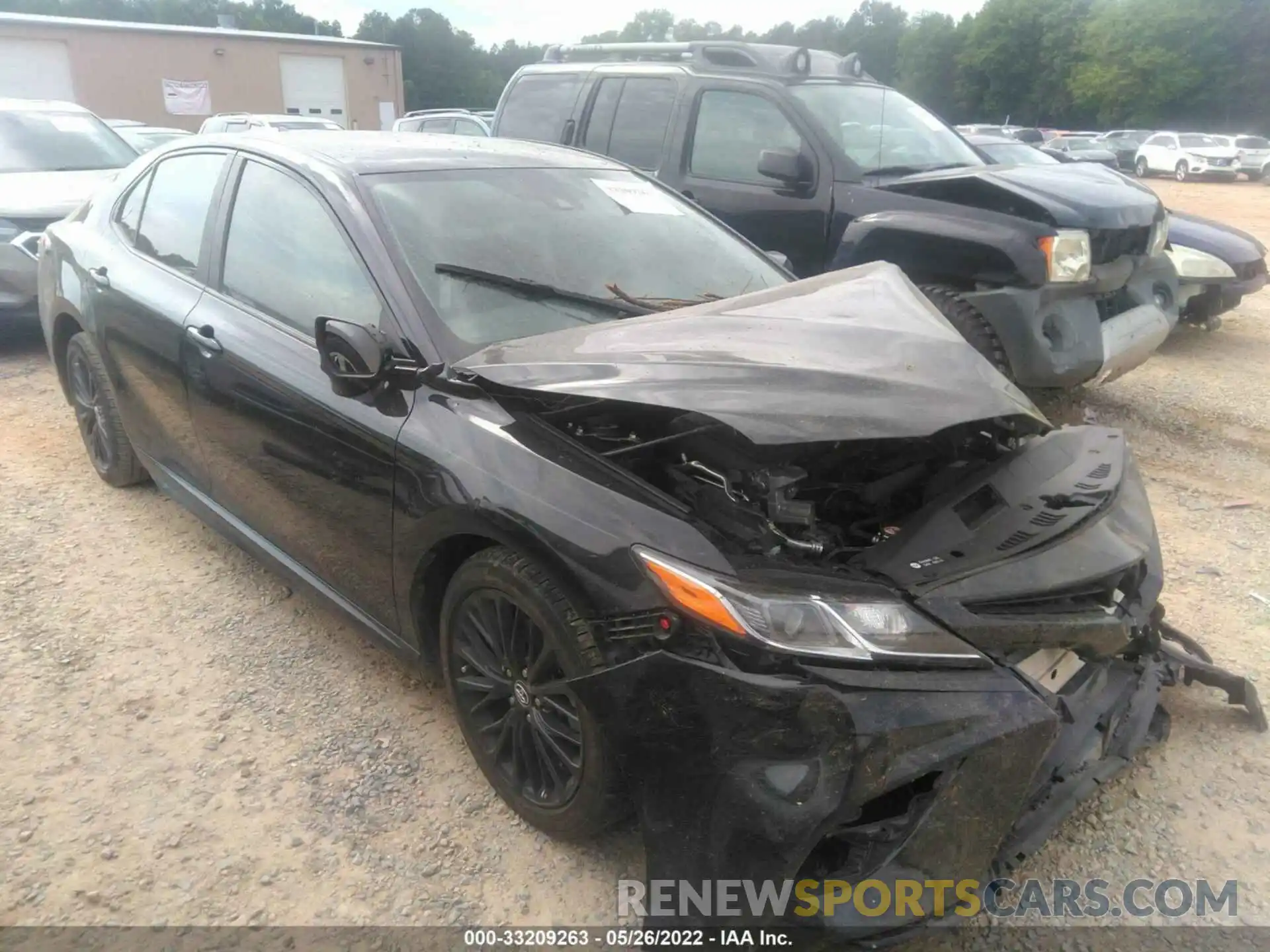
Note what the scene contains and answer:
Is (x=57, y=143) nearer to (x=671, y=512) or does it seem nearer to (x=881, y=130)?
(x=881, y=130)

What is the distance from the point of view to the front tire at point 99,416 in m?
4.16

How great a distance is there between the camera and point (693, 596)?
191 cm

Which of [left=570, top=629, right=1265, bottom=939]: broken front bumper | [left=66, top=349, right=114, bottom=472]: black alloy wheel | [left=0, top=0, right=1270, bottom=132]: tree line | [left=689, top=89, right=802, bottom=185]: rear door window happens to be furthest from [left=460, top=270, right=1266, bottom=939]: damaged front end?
[left=0, top=0, right=1270, bottom=132]: tree line

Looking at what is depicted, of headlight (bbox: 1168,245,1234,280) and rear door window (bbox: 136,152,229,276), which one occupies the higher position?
rear door window (bbox: 136,152,229,276)

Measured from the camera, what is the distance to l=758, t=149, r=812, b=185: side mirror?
17.5 feet

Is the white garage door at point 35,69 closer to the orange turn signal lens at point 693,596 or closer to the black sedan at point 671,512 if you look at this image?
the black sedan at point 671,512

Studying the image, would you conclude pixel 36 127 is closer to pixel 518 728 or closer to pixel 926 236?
pixel 926 236

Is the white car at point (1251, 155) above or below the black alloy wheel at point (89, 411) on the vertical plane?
below

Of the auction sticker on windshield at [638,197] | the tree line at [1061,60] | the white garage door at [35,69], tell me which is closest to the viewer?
the auction sticker on windshield at [638,197]

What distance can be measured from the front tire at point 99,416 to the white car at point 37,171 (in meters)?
1.54

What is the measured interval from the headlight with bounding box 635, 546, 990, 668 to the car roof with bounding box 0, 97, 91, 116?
8.86 meters

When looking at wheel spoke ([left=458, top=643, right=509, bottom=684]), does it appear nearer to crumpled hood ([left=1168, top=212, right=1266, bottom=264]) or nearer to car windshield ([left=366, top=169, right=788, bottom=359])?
car windshield ([left=366, top=169, right=788, bottom=359])

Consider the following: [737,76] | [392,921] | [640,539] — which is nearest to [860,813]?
[640,539]

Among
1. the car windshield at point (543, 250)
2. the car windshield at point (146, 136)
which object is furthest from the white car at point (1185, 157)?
the car windshield at point (543, 250)
